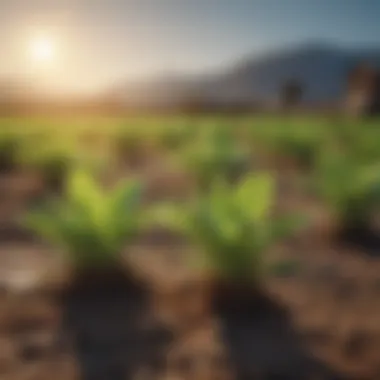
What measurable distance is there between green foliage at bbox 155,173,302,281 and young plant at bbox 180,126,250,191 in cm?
87

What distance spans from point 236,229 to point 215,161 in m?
0.96

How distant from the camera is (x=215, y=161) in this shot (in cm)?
237

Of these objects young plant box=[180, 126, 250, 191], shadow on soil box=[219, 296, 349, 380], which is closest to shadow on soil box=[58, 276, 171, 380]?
shadow on soil box=[219, 296, 349, 380]

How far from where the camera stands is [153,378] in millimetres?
1157

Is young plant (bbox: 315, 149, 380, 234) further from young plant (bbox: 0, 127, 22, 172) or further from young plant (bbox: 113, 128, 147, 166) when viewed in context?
young plant (bbox: 0, 127, 22, 172)

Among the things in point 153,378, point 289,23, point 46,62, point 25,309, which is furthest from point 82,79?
point 153,378

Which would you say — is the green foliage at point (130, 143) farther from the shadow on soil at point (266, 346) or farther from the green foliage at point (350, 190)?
the shadow on soil at point (266, 346)

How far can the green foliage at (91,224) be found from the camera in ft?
5.03

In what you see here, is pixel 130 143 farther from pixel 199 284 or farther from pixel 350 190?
pixel 199 284

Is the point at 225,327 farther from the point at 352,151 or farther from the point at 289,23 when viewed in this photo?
the point at 352,151

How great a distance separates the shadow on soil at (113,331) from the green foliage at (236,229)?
0.17m

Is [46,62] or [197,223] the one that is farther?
[46,62]

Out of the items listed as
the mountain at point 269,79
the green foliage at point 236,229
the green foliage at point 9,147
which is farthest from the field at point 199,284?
the green foliage at point 9,147

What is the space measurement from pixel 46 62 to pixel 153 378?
1.00m
